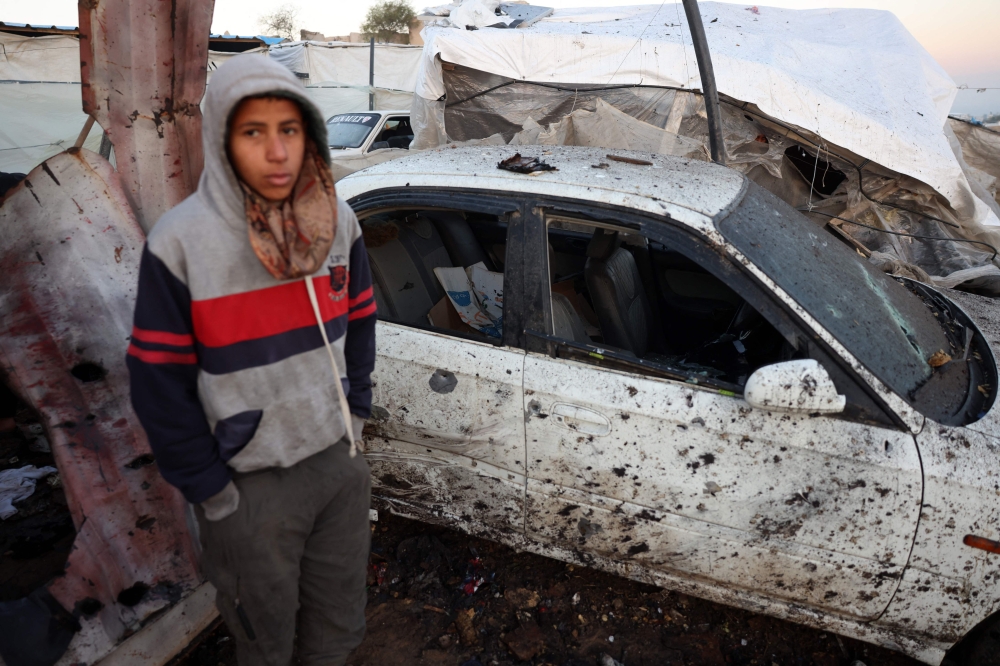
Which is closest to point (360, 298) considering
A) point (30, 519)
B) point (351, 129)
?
point (30, 519)

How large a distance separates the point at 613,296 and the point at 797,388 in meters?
1.05

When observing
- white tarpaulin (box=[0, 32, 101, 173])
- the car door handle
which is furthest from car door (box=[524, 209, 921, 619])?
white tarpaulin (box=[0, 32, 101, 173])

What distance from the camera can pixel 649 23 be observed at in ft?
24.0

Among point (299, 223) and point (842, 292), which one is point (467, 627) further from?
point (842, 292)

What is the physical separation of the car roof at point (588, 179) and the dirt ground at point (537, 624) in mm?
1692

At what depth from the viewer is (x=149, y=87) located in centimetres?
191

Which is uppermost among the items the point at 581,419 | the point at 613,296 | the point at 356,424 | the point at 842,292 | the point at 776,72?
the point at 776,72

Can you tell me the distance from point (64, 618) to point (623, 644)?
2034mm

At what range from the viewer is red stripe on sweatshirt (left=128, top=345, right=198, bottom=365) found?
4.22 feet

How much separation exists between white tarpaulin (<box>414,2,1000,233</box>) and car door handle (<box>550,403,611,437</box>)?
5232 millimetres

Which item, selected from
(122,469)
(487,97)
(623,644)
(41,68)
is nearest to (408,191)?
(122,469)

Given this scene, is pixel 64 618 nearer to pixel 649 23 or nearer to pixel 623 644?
pixel 623 644

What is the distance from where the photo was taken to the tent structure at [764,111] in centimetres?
608

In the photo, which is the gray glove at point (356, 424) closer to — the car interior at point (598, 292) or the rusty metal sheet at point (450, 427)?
the rusty metal sheet at point (450, 427)
